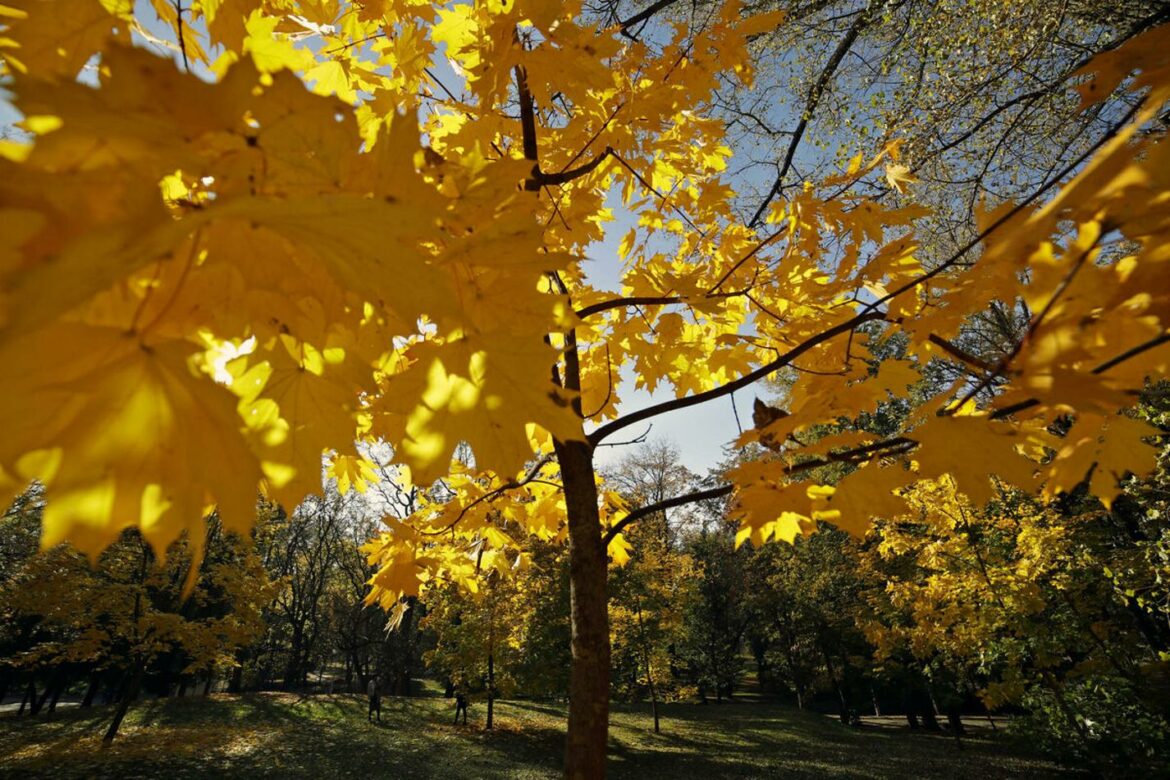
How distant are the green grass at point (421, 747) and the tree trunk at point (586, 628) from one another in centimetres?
1234

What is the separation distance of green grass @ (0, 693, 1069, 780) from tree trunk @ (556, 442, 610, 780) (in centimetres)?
1234

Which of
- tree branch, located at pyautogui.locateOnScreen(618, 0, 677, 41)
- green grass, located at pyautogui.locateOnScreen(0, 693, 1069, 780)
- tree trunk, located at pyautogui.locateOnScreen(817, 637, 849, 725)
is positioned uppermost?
tree branch, located at pyautogui.locateOnScreen(618, 0, 677, 41)

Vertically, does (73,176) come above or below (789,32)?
below

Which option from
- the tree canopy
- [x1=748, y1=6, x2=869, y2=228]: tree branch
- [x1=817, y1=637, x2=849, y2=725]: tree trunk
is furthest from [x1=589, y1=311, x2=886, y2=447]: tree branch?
[x1=817, y1=637, x2=849, y2=725]: tree trunk

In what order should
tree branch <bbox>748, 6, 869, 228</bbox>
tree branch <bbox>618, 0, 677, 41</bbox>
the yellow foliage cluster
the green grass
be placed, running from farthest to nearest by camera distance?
the green grass
tree branch <bbox>748, 6, 869, 228</bbox>
tree branch <bbox>618, 0, 677, 41</bbox>
the yellow foliage cluster

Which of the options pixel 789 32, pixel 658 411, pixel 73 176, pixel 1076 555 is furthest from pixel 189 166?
pixel 1076 555

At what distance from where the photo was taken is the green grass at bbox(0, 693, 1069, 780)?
1156cm

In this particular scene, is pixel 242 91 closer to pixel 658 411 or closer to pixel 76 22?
pixel 76 22

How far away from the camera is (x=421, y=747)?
46.5ft

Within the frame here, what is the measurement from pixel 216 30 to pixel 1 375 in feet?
4.79

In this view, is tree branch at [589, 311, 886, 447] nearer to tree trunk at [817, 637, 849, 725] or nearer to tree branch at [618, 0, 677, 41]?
tree branch at [618, 0, 677, 41]

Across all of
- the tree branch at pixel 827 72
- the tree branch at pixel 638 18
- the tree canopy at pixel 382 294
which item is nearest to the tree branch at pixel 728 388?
the tree canopy at pixel 382 294

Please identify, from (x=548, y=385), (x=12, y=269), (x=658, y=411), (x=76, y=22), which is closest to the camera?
(x=12, y=269)

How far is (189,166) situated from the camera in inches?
25.5
